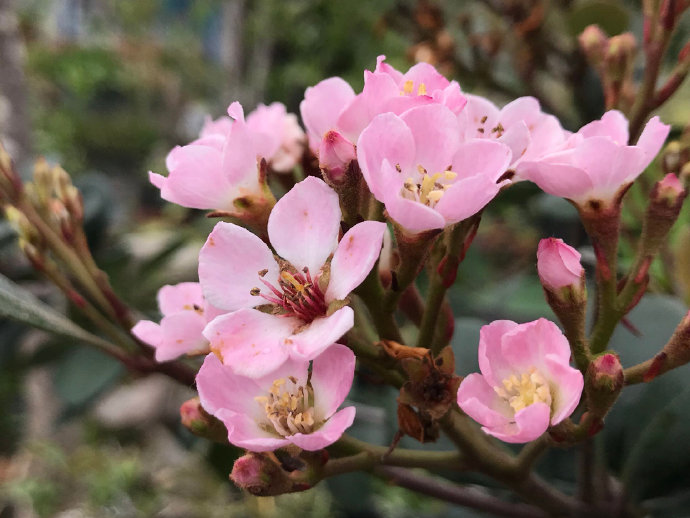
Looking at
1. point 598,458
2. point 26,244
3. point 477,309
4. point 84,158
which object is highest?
point 26,244

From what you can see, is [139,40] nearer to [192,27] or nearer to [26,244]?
[192,27]

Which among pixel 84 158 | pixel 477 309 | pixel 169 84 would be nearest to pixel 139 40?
pixel 169 84

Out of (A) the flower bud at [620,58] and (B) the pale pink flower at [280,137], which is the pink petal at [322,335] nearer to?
(B) the pale pink flower at [280,137]

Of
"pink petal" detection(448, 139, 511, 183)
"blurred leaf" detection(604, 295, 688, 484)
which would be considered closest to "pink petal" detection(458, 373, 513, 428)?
"pink petal" detection(448, 139, 511, 183)

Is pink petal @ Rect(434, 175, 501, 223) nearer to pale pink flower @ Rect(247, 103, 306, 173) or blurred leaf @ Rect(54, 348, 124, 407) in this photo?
pale pink flower @ Rect(247, 103, 306, 173)

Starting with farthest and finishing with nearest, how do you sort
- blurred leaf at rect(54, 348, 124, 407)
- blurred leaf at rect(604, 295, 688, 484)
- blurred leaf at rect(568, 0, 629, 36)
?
blurred leaf at rect(54, 348, 124, 407), blurred leaf at rect(568, 0, 629, 36), blurred leaf at rect(604, 295, 688, 484)

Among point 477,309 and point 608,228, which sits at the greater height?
point 608,228
